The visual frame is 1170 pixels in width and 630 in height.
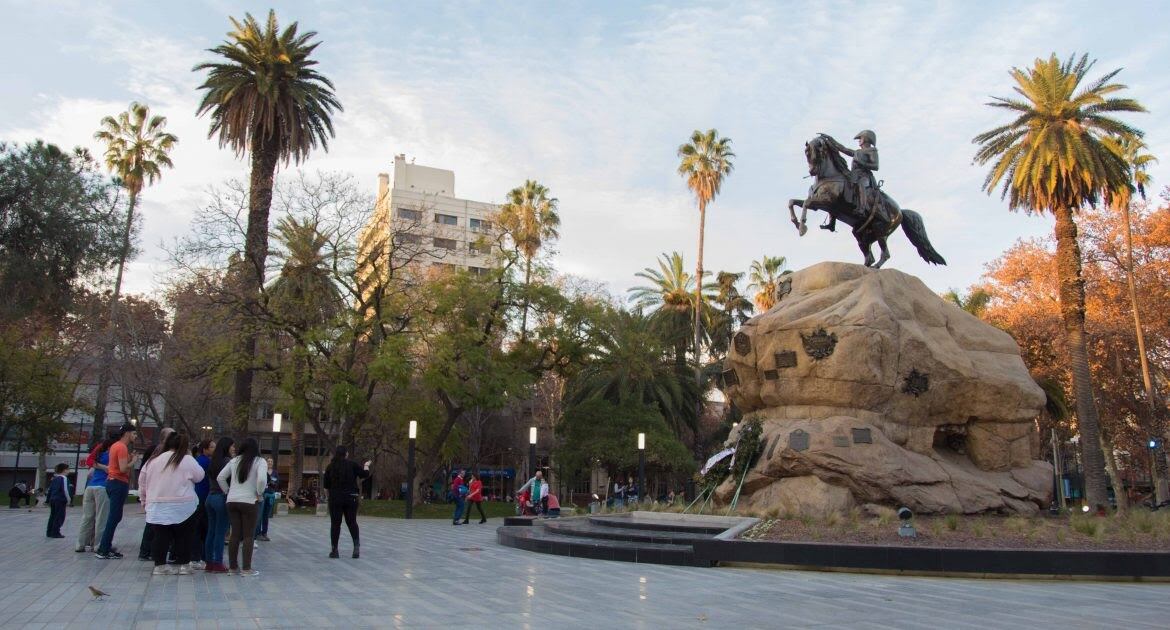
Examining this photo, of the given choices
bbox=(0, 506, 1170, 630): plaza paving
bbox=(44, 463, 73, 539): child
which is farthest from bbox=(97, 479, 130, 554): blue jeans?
bbox=(44, 463, 73, 539): child

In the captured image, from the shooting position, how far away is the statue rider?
20047 mm

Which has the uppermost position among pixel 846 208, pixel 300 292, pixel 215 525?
pixel 846 208

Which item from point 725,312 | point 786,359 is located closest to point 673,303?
point 725,312

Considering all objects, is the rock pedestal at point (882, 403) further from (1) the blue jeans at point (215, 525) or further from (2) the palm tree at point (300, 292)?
(2) the palm tree at point (300, 292)

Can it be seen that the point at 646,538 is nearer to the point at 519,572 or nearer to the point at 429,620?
the point at 519,572

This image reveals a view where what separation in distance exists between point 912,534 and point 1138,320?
27.1 m

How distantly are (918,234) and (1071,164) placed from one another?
11304 mm

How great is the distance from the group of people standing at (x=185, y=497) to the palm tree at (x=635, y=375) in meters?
24.3

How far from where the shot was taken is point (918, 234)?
21.2 meters

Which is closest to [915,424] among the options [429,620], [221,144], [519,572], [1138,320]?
[519,572]

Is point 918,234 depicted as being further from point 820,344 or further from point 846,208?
point 820,344

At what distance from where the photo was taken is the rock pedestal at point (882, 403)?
665 inches

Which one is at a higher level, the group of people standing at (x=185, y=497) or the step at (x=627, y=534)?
the group of people standing at (x=185, y=497)

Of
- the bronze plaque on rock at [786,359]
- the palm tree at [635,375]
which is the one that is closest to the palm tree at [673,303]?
the palm tree at [635,375]
